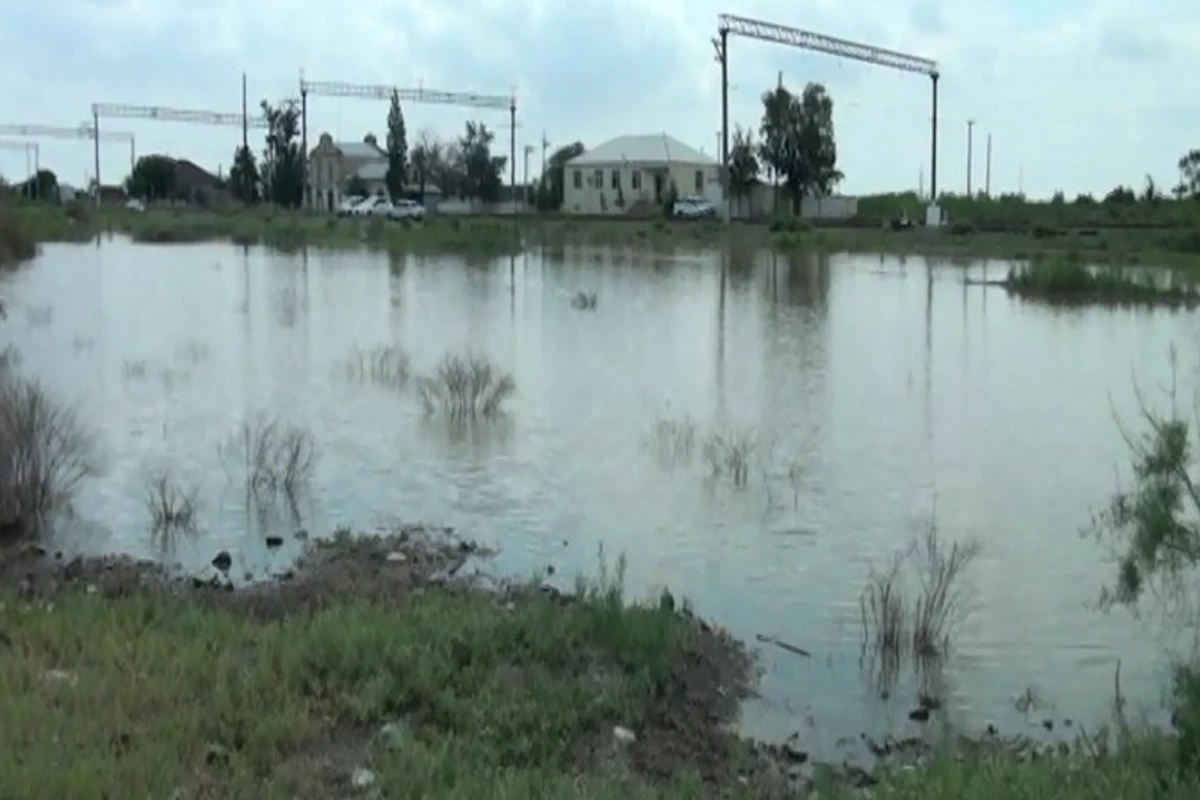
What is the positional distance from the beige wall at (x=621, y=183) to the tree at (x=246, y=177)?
74.5ft

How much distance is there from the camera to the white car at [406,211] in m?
88.6

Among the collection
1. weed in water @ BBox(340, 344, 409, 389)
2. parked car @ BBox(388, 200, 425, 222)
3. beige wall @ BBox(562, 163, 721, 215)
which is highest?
beige wall @ BBox(562, 163, 721, 215)

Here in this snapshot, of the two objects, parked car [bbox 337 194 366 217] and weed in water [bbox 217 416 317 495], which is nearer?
weed in water [bbox 217 416 317 495]

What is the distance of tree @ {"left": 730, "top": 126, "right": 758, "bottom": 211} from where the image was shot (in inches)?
3703

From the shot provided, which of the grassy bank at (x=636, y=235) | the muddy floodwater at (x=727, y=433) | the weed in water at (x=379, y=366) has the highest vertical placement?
the grassy bank at (x=636, y=235)

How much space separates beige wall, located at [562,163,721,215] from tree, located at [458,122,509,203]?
508 cm

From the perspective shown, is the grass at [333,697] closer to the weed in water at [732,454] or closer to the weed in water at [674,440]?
the weed in water at [732,454]

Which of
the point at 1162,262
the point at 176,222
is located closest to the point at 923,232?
the point at 1162,262

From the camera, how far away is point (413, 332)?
30141 millimetres

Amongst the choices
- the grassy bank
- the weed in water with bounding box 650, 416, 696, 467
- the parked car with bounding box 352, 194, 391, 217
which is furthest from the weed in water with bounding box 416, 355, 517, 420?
the parked car with bounding box 352, 194, 391, 217

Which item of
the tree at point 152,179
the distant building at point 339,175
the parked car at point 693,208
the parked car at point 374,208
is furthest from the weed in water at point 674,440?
the tree at point 152,179

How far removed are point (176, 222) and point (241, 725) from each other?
260 ft

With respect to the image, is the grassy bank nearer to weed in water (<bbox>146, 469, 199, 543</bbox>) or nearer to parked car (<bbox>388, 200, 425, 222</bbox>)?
parked car (<bbox>388, 200, 425, 222</bbox>)

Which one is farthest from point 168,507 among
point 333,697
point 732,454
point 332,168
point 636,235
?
point 332,168
